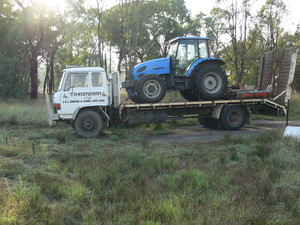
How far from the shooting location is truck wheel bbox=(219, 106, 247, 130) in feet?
43.0

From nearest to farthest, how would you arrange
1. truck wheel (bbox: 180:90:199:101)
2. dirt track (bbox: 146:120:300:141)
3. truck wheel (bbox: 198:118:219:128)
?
dirt track (bbox: 146:120:300:141) → truck wheel (bbox: 180:90:199:101) → truck wheel (bbox: 198:118:219:128)

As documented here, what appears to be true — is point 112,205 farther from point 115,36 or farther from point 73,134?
point 115,36

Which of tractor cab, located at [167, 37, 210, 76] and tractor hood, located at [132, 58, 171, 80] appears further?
tractor cab, located at [167, 37, 210, 76]

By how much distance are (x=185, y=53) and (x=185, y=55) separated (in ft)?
0.28

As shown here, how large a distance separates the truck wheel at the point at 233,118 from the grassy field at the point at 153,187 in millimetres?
4989

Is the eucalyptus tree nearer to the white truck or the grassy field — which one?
the white truck

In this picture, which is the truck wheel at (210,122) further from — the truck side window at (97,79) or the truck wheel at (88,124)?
the truck side window at (97,79)

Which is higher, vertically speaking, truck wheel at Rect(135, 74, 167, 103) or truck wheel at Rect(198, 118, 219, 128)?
truck wheel at Rect(135, 74, 167, 103)

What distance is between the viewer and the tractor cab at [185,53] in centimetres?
1268

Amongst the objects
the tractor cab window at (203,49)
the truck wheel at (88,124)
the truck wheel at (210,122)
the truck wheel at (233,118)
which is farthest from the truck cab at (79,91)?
the truck wheel at (210,122)

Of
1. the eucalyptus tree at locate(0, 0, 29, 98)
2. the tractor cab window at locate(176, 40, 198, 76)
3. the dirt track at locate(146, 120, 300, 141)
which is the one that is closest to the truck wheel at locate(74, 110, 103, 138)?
the dirt track at locate(146, 120, 300, 141)

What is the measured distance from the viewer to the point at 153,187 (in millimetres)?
4969

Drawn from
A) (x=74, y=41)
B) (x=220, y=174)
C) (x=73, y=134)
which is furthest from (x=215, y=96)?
(x=74, y=41)

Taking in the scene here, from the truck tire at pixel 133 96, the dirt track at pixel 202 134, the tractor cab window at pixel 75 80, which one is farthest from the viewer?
the truck tire at pixel 133 96
